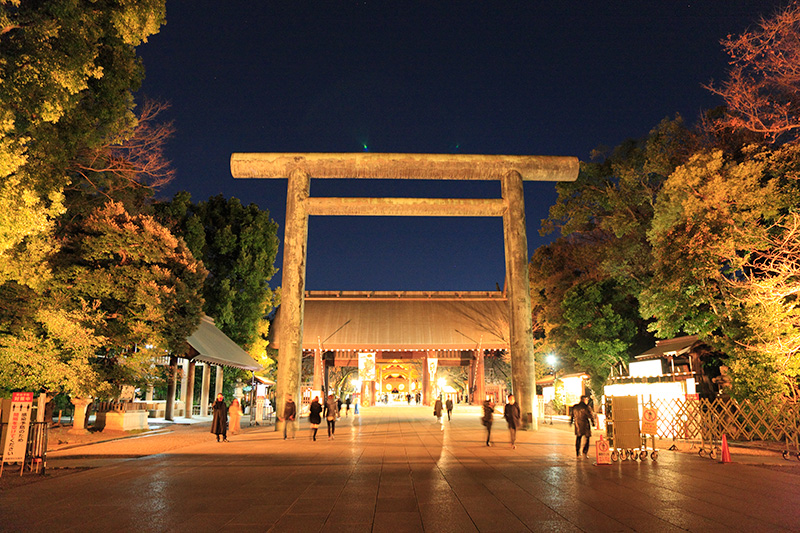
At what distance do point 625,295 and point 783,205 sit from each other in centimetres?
1488

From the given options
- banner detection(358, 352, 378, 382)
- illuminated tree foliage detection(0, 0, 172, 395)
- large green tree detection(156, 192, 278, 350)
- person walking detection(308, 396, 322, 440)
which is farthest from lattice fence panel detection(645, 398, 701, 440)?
large green tree detection(156, 192, 278, 350)

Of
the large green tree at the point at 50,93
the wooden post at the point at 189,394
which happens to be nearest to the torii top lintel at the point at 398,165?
the large green tree at the point at 50,93

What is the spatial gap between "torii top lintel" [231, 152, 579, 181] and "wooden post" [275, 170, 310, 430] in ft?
2.38

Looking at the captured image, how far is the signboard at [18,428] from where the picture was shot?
32.8ft

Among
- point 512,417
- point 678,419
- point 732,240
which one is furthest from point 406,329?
point 732,240

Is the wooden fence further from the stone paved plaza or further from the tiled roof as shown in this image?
the tiled roof

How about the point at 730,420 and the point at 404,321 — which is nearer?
the point at 730,420

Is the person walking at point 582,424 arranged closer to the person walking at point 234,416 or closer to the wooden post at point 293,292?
the wooden post at point 293,292

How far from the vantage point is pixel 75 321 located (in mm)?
15375

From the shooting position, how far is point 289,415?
1898 centimetres

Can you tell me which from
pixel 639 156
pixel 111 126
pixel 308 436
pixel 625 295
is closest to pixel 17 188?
pixel 111 126

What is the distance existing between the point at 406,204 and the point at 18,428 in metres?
15.7

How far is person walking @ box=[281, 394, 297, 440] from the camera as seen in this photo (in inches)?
743

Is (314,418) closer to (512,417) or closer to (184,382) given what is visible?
(512,417)
